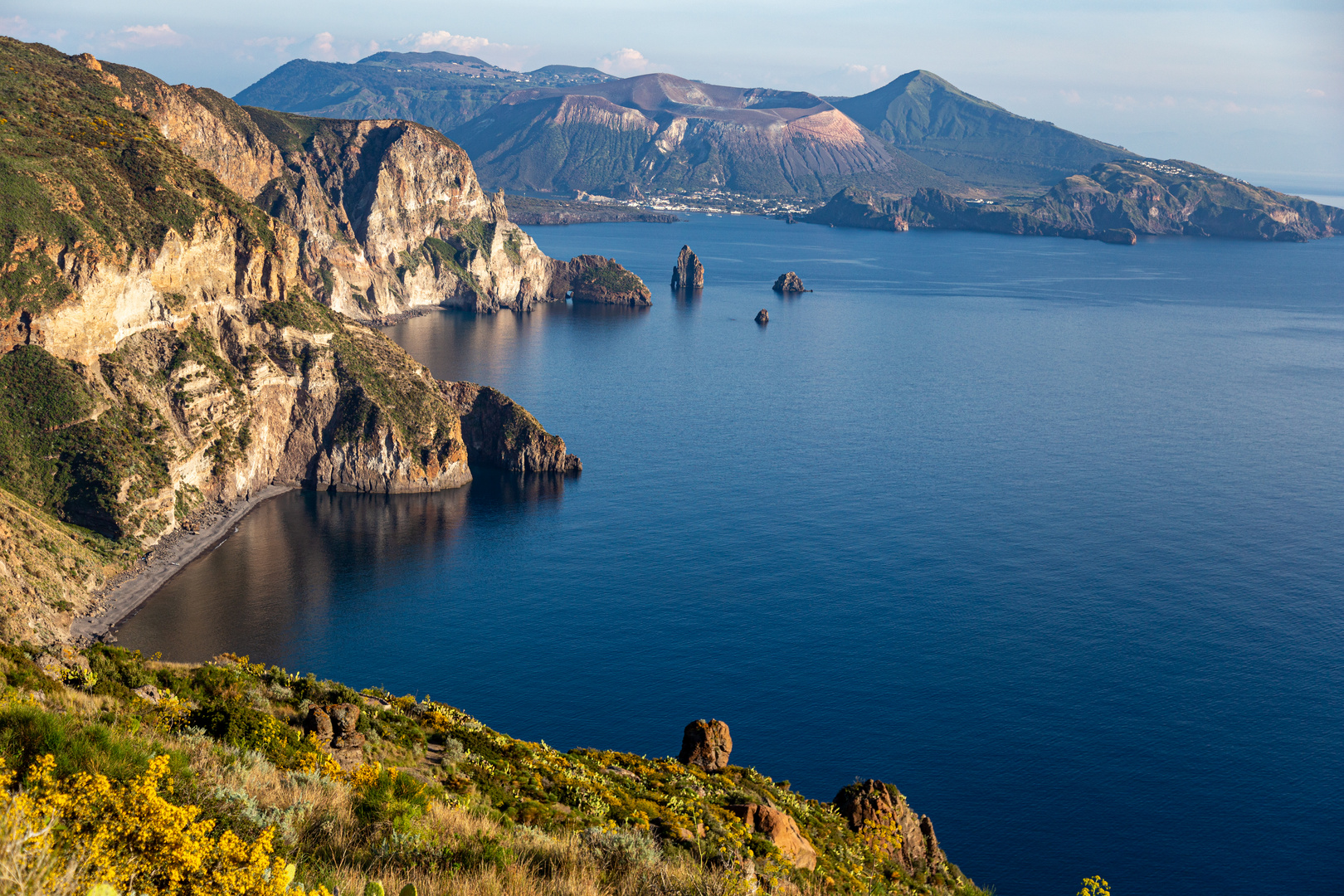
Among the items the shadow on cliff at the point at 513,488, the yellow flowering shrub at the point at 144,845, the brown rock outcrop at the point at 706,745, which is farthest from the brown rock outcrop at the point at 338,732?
the shadow on cliff at the point at 513,488

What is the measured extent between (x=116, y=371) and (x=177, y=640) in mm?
48172

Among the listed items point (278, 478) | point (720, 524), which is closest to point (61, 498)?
point (278, 478)

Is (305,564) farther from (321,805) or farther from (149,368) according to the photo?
(321,805)

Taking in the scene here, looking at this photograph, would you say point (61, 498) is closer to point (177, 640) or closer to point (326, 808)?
point (177, 640)

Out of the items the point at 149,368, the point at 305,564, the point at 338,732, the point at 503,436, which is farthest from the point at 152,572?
the point at 338,732

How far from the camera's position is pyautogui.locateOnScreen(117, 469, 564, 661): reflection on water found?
345 feet

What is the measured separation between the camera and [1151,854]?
75.4m

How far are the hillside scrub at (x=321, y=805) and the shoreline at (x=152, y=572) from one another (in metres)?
68.0

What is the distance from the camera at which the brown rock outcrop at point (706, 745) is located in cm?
5909

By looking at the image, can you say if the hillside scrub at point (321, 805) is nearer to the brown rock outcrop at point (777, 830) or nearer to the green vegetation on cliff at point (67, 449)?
the brown rock outcrop at point (777, 830)

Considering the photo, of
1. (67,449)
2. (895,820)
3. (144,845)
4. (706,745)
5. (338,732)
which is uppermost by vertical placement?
(144,845)

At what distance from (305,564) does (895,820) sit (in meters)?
93.0

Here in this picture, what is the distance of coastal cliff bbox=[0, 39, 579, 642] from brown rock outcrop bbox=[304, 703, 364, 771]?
65.8 metres

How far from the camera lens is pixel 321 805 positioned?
77.0 feet
